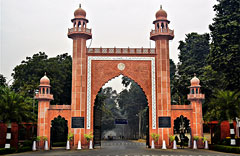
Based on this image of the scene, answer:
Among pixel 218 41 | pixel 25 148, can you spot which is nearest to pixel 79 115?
pixel 25 148

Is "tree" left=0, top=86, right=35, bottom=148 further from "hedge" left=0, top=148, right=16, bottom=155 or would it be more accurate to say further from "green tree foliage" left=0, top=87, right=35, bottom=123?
"hedge" left=0, top=148, right=16, bottom=155

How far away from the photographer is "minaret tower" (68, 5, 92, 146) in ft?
85.6

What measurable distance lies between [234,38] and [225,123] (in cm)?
800

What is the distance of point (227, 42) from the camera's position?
1099 inches

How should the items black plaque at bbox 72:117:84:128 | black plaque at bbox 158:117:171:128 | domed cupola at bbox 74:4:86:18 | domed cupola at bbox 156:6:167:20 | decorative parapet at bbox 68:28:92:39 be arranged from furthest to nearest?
domed cupola at bbox 156:6:167:20 → domed cupola at bbox 74:4:86:18 → decorative parapet at bbox 68:28:92:39 → black plaque at bbox 158:117:171:128 → black plaque at bbox 72:117:84:128

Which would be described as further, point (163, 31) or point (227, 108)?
point (163, 31)

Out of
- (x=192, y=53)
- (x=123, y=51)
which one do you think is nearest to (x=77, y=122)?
(x=123, y=51)

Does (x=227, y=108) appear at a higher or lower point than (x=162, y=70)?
lower

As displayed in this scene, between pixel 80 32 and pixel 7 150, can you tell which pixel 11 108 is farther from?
pixel 80 32

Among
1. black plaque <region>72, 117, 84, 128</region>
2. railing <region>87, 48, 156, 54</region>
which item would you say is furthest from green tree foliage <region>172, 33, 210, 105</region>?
black plaque <region>72, 117, 84, 128</region>

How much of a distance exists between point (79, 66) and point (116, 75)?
11.1 feet

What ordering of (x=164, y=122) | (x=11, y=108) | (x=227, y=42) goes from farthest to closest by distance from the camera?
(x=227, y=42), (x=164, y=122), (x=11, y=108)

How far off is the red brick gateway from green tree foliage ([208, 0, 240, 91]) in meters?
3.33

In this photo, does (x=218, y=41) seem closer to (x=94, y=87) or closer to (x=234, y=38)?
(x=234, y=38)
